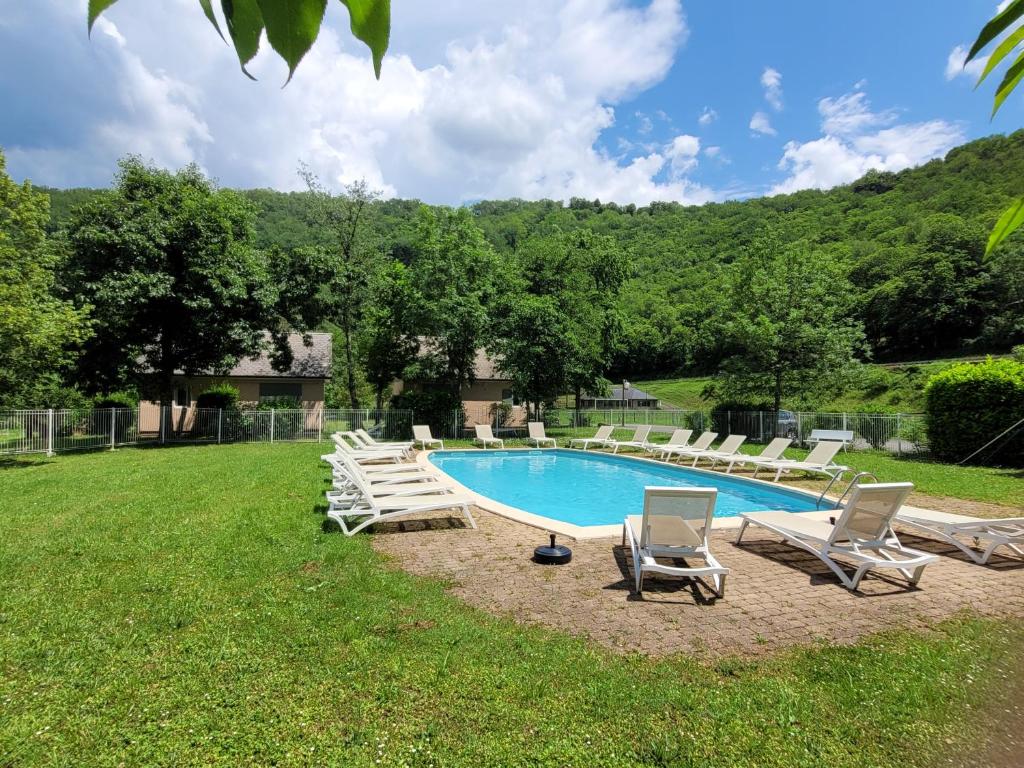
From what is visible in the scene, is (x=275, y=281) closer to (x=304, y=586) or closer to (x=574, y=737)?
(x=304, y=586)

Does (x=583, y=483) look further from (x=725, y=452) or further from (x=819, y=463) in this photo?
(x=819, y=463)

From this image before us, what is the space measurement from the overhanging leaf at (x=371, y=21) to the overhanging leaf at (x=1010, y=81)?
2.80ft

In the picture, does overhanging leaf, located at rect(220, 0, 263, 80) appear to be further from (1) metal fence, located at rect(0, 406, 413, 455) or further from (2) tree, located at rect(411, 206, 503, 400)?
(2) tree, located at rect(411, 206, 503, 400)

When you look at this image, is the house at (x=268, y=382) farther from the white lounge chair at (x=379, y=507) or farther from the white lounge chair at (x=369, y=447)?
the white lounge chair at (x=379, y=507)

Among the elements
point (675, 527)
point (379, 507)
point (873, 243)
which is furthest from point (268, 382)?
point (873, 243)

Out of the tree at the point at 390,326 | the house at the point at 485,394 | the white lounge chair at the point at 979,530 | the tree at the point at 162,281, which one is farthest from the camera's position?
the house at the point at 485,394

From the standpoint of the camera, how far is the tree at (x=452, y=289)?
78.7ft

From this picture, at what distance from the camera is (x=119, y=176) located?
20.7 metres

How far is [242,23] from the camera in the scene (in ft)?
2.03

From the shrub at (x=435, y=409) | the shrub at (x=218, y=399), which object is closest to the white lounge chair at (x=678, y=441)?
the shrub at (x=435, y=409)

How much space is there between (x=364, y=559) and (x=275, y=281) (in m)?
20.8

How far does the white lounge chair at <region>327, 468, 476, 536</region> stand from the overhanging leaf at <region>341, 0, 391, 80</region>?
715 cm

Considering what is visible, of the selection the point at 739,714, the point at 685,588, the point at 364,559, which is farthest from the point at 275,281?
the point at 739,714

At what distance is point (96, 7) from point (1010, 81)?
3.90ft
